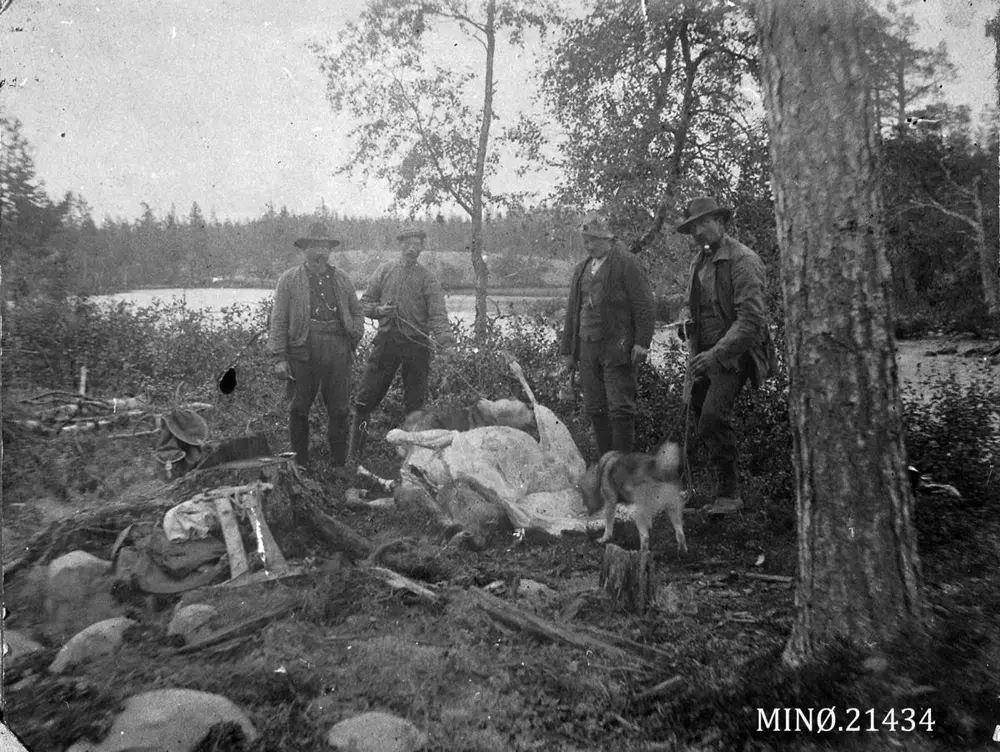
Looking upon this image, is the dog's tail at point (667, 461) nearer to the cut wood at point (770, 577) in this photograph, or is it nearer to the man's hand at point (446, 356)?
the cut wood at point (770, 577)

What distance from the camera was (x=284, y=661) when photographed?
3184 mm

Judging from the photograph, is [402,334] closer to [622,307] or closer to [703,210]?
[622,307]

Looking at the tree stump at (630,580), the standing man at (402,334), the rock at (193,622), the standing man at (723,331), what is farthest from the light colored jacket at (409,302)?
the rock at (193,622)

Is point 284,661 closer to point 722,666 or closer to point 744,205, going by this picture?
point 722,666

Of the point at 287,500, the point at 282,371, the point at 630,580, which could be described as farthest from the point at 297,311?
the point at 630,580

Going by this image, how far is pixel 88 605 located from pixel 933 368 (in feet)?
14.3

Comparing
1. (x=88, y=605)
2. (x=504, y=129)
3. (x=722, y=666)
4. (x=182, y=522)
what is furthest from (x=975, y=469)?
(x=88, y=605)

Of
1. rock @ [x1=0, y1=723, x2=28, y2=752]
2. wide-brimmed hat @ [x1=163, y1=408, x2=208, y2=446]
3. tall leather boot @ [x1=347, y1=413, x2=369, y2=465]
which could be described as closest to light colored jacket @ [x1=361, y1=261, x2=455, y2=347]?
tall leather boot @ [x1=347, y1=413, x2=369, y2=465]

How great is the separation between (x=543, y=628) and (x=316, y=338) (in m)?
2.16

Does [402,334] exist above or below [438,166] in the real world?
below

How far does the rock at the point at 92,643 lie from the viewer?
329cm

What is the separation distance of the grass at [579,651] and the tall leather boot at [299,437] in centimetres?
52

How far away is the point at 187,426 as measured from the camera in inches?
153

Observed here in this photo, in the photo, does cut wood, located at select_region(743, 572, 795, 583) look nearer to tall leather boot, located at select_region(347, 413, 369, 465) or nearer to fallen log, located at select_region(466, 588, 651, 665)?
fallen log, located at select_region(466, 588, 651, 665)
